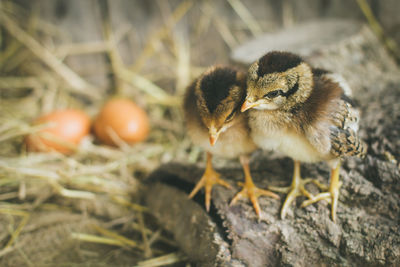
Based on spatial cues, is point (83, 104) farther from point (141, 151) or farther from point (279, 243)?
point (279, 243)

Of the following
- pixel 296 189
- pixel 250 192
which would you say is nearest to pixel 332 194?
pixel 296 189

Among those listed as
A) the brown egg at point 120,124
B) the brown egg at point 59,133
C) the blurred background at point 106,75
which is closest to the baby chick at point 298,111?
the blurred background at point 106,75

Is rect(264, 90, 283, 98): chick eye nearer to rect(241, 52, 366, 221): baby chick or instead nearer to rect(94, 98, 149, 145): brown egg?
rect(241, 52, 366, 221): baby chick

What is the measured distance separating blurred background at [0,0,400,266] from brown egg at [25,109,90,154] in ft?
0.23

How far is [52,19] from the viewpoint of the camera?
9.37 ft

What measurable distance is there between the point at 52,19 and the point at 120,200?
1922 mm

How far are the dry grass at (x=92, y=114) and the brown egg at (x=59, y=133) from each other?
7 centimetres

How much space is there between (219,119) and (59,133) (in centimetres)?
161

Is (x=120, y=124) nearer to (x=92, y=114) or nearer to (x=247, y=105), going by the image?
(x=92, y=114)

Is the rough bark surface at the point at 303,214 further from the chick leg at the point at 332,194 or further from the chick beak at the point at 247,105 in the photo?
the chick beak at the point at 247,105

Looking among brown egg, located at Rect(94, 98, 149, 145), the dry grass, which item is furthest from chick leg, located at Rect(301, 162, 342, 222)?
brown egg, located at Rect(94, 98, 149, 145)

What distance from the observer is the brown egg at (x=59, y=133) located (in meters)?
2.36

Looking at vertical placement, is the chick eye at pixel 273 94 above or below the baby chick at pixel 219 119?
above

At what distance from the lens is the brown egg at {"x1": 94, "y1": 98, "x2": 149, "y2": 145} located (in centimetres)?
247
